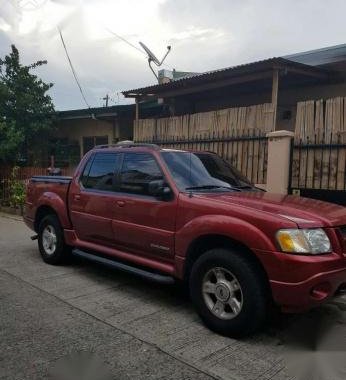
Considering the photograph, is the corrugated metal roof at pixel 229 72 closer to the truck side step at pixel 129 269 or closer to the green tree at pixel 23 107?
the green tree at pixel 23 107

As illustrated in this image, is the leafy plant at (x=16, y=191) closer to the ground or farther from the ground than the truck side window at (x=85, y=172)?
closer to the ground

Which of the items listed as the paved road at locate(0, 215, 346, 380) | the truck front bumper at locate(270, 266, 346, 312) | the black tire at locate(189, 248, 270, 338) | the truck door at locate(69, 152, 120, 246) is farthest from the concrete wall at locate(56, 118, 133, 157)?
the truck front bumper at locate(270, 266, 346, 312)

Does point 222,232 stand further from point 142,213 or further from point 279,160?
point 279,160

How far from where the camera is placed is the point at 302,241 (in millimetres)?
3604

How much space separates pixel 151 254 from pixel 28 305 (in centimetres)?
143

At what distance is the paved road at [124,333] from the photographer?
3.35 meters

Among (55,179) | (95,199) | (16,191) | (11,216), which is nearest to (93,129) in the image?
(16,191)

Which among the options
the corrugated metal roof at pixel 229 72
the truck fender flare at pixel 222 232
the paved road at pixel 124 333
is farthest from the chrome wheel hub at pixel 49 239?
the corrugated metal roof at pixel 229 72

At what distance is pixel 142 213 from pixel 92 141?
1230 centimetres

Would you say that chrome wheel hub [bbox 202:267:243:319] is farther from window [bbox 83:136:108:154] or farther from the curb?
window [bbox 83:136:108:154]

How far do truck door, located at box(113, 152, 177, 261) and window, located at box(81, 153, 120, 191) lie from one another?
19 cm

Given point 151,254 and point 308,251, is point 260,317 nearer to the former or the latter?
point 308,251

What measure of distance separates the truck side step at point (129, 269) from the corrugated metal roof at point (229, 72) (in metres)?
5.37

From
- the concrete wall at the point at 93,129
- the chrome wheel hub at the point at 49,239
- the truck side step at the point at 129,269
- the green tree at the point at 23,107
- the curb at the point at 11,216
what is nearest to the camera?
the truck side step at the point at 129,269
